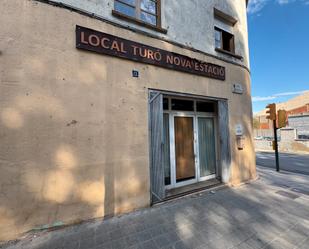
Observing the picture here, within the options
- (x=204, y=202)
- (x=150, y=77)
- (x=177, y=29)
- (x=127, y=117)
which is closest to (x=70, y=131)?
(x=127, y=117)

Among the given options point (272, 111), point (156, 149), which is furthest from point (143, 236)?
point (272, 111)

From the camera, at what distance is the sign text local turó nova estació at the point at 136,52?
333 cm

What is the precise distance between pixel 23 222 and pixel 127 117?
247 cm

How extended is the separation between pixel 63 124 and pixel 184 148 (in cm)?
340

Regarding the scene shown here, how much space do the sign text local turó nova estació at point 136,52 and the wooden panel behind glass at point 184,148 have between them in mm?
1497

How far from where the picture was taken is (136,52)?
3.83 meters

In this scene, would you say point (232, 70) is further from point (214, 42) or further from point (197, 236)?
point (197, 236)

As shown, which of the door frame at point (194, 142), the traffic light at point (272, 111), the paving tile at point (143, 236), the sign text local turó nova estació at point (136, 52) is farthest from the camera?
the traffic light at point (272, 111)

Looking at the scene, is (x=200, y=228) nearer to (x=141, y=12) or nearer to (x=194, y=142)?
(x=194, y=142)

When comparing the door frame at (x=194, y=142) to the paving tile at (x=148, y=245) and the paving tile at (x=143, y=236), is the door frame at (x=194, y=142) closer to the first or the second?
the paving tile at (x=143, y=236)

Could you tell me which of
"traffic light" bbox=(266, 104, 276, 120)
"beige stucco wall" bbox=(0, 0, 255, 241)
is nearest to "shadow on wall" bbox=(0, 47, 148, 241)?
"beige stucco wall" bbox=(0, 0, 255, 241)

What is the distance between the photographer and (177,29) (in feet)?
14.9

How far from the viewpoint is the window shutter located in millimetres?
3975

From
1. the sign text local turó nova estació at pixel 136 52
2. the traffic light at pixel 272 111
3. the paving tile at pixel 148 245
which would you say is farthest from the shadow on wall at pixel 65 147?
the traffic light at pixel 272 111
